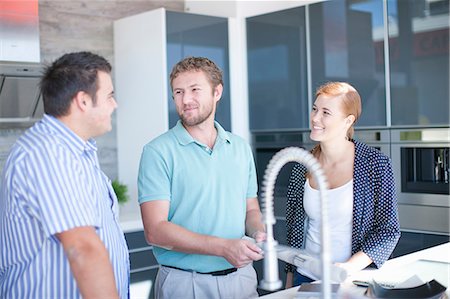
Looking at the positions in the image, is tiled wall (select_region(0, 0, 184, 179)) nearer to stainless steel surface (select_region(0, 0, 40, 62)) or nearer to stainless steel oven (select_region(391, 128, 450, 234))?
stainless steel surface (select_region(0, 0, 40, 62))

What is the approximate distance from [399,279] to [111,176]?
283 centimetres

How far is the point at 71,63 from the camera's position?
64.1 inches

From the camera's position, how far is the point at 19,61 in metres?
3.76

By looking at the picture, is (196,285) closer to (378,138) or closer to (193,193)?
(193,193)

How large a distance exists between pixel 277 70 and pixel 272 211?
10.2ft

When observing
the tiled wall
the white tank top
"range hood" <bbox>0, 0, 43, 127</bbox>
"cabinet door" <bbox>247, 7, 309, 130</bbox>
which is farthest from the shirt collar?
"cabinet door" <bbox>247, 7, 309, 130</bbox>

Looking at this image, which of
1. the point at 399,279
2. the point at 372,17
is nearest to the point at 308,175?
the point at 399,279

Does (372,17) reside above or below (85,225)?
above

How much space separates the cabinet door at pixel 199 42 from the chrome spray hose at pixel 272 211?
2789 millimetres

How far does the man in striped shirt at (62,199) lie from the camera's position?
1.49 meters

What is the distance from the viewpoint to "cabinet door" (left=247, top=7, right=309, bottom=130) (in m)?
4.26

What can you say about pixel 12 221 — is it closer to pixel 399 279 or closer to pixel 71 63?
pixel 71 63

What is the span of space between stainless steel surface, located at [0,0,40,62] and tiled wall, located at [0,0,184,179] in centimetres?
32

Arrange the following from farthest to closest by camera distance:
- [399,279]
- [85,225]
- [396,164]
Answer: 1. [396,164]
2. [399,279]
3. [85,225]
